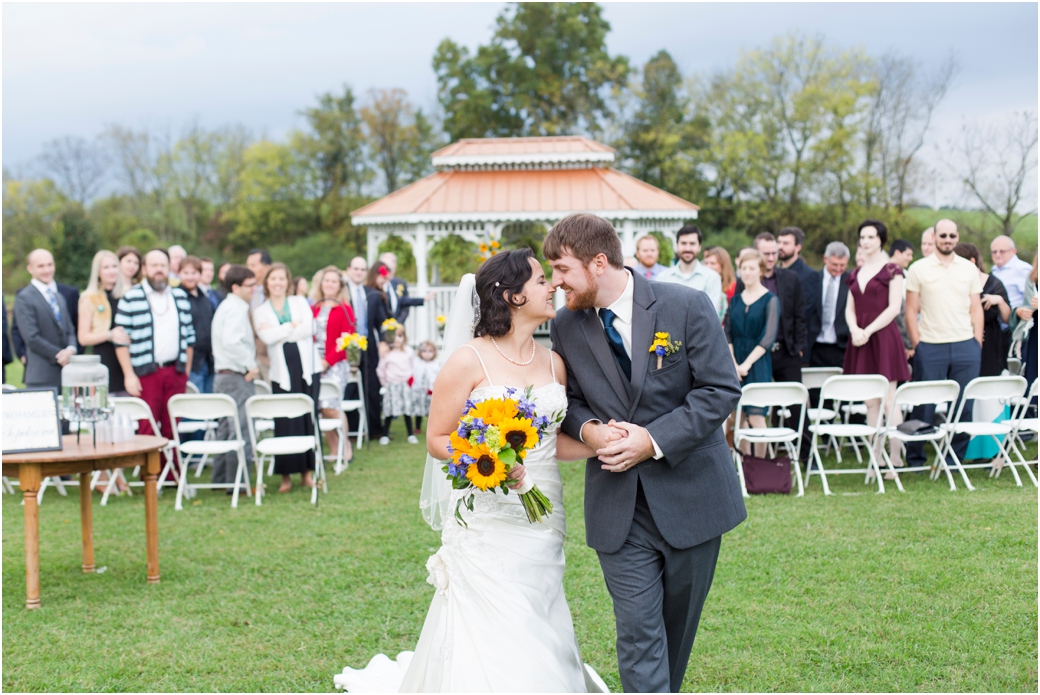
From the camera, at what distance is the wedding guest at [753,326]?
8.46 meters

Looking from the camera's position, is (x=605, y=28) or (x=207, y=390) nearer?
(x=207, y=390)

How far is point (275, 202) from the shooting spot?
45.8 m

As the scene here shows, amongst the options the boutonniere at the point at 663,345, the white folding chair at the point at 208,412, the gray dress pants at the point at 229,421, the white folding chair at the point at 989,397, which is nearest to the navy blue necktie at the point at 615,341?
the boutonniere at the point at 663,345

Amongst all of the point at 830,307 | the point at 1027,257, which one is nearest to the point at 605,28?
the point at 1027,257

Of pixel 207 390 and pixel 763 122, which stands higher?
pixel 763 122

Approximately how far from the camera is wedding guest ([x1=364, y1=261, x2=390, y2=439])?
11555 mm

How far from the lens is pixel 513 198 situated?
23.0m

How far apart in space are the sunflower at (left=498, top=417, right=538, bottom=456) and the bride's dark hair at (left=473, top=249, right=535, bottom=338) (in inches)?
24.4

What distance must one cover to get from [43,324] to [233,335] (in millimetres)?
1934

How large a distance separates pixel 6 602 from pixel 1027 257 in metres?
19.7

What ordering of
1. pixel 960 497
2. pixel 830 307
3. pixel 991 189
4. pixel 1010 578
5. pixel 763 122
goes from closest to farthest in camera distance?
1. pixel 1010 578
2. pixel 960 497
3. pixel 830 307
4. pixel 991 189
5. pixel 763 122

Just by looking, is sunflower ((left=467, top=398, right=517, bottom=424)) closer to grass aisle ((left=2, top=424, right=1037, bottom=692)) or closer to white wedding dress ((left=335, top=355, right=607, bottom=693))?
white wedding dress ((left=335, top=355, right=607, bottom=693))

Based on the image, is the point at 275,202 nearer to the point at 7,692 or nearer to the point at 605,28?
the point at 605,28

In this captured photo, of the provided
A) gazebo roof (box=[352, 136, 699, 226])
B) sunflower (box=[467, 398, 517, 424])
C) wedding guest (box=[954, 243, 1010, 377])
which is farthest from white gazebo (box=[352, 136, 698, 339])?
sunflower (box=[467, 398, 517, 424])
